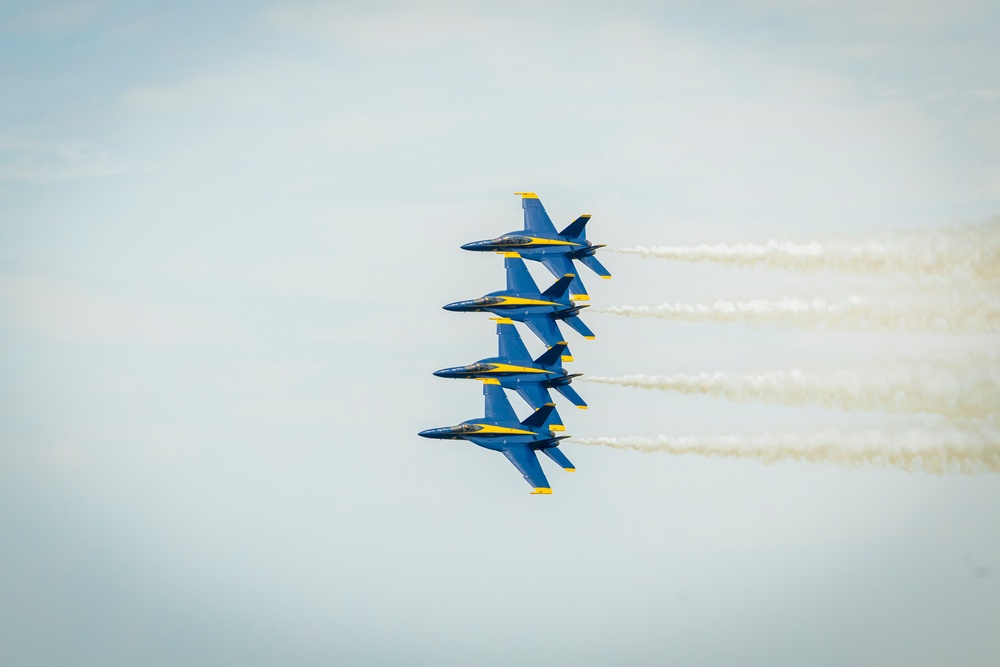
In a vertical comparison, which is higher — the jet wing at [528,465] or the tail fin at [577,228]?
the tail fin at [577,228]

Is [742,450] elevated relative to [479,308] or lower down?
lower down

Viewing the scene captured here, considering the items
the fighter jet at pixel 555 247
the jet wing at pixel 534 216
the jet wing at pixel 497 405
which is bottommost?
the jet wing at pixel 497 405

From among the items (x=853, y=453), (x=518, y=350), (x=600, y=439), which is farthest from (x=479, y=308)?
(x=853, y=453)

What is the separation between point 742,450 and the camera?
320 ft

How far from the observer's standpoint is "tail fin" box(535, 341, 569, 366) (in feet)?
344

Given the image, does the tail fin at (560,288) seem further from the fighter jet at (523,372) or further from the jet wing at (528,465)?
the jet wing at (528,465)

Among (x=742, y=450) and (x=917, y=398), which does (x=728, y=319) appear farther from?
(x=917, y=398)

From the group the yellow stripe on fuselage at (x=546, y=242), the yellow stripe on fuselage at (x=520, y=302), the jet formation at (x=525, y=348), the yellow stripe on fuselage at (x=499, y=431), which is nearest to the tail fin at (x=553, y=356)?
the jet formation at (x=525, y=348)

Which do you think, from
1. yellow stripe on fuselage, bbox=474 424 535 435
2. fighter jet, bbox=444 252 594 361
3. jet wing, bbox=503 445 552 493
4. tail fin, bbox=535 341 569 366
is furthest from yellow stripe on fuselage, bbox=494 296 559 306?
jet wing, bbox=503 445 552 493

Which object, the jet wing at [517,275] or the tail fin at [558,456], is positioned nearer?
the tail fin at [558,456]

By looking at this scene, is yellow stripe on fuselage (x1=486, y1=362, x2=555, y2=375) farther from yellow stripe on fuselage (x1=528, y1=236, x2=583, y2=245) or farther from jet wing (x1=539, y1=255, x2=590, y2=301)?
yellow stripe on fuselage (x1=528, y1=236, x2=583, y2=245)

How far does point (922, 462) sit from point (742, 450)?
13395 millimetres

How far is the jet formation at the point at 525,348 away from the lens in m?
103

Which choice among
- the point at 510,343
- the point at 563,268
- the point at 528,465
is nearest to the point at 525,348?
the point at 510,343
